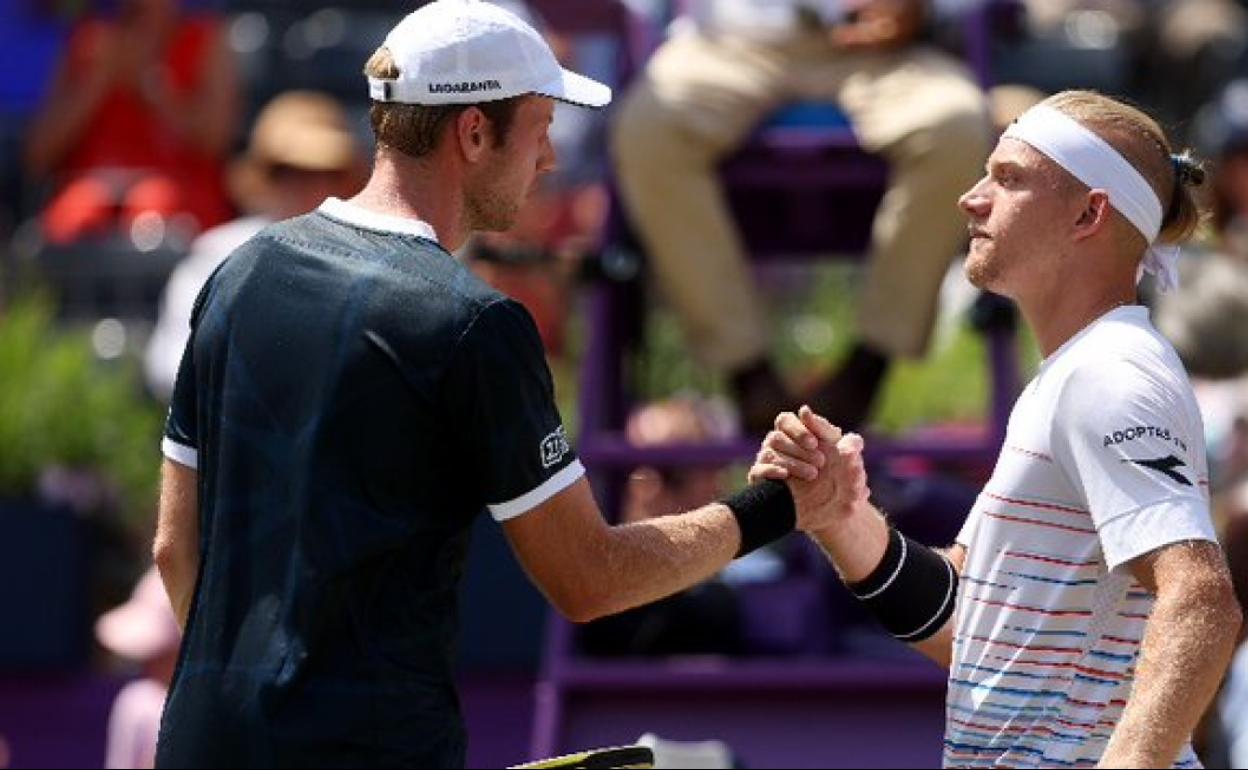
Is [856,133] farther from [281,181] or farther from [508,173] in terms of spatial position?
[508,173]

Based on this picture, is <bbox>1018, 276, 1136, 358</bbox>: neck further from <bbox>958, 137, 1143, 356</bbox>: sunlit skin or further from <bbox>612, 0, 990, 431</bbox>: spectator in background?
<bbox>612, 0, 990, 431</bbox>: spectator in background

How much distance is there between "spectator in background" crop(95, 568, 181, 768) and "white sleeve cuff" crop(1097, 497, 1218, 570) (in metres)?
3.42

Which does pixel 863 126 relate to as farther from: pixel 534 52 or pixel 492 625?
pixel 534 52

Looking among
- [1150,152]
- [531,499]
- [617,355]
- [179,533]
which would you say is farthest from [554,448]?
[617,355]

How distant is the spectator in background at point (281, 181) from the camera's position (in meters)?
7.97

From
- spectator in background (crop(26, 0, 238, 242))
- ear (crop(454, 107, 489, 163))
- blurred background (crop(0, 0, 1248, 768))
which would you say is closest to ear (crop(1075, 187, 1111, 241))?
ear (crop(454, 107, 489, 163))

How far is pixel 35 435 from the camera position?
8.36 m

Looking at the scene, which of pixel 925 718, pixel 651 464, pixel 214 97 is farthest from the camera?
pixel 214 97

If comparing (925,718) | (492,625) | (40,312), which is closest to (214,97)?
(40,312)

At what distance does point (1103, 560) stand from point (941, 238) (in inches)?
123

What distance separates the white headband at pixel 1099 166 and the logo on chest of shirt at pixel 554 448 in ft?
2.78

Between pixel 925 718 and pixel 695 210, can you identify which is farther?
pixel 695 210

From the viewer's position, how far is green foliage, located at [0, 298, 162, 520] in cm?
835

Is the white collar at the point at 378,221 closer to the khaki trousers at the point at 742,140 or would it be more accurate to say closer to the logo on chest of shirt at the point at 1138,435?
the logo on chest of shirt at the point at 1138,435
